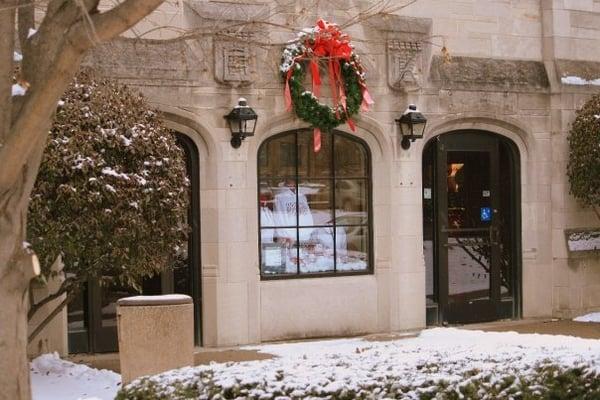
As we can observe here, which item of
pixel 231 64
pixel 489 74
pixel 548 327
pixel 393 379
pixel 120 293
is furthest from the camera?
pixel 489 74

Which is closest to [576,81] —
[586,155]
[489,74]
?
[586,155]

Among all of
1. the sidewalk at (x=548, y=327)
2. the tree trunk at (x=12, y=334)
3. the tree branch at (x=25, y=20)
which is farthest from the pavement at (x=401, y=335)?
the tree branch at (x=25, y=20)

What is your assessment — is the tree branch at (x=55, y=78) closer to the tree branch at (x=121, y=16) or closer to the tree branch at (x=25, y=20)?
the tree branch at (x=121, y=16)

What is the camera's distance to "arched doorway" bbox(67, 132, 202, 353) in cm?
950

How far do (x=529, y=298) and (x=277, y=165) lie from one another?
3970 mm

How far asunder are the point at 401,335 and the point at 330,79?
320 centimetres

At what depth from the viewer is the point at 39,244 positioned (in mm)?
7191

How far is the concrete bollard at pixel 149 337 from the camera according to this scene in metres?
6.90

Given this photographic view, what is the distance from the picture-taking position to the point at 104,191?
7281mm

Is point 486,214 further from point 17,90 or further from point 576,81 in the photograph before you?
point 17,90

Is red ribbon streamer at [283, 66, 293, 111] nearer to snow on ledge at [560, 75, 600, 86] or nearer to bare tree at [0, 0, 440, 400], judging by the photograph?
snow on ledge at [560, 75, 600, 86]

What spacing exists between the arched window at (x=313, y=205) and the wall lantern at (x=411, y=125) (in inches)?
20.4

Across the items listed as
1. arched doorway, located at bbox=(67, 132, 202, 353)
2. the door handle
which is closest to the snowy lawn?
arched doorway, located at bbox=(67, 132, 202, 353)

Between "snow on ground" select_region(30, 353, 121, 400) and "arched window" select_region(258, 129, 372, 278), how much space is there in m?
2.87
